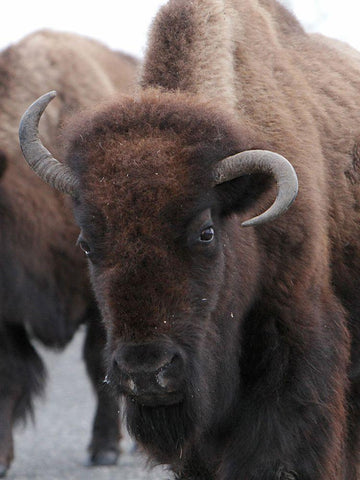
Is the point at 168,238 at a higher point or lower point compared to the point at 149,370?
higher

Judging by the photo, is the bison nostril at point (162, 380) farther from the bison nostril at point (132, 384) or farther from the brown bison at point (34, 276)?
the brown bison at point (34, 276)

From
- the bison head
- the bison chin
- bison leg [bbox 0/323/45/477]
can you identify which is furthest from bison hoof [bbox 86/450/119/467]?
the bison chin

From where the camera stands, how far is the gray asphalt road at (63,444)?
8320 mm

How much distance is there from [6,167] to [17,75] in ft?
3.68

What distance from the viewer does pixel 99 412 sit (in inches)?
348

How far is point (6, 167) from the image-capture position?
854cm

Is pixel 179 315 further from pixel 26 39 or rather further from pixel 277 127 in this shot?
pixel 26 39

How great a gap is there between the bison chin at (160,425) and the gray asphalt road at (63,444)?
36.8 inches

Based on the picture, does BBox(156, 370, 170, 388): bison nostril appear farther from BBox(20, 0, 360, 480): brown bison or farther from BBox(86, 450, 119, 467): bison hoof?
BBox(86, 450, 119, 467): bison hoof

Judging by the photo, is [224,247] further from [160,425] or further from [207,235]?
[160,425]

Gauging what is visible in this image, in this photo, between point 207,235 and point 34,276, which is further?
point 34,276

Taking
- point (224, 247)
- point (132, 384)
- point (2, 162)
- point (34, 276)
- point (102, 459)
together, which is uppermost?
point (224, 247)

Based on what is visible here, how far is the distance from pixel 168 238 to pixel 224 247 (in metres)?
0.45

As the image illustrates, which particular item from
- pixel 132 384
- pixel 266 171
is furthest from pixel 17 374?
pixel 266 171
